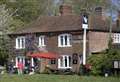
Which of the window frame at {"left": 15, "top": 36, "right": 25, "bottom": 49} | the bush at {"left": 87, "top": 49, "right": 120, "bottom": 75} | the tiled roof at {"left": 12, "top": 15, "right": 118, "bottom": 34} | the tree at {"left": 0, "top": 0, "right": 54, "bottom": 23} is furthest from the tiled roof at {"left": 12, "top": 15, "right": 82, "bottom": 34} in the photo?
the tree at {"left": 0, "top": 0, "right": 54, "bottom": 23}

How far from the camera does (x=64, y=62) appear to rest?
234 ft

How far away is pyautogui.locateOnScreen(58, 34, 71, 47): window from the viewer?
71.3 meters

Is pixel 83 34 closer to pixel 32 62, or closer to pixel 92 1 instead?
pixel 32 62

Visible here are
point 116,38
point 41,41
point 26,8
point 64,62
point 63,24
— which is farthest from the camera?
point 26,8

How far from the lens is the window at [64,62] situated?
2784 inches

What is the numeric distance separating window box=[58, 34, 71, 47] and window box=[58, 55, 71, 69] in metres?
1.74

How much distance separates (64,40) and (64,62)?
3.21m

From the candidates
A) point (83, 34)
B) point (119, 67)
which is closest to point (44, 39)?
point (83, 34)

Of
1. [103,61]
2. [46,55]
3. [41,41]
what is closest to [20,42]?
[41,41]

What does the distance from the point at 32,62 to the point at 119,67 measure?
25.4 m

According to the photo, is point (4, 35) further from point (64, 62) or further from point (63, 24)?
point (64, 62)

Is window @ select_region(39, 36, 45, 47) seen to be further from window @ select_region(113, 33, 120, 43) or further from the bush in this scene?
the bush

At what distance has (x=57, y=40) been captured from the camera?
239ft

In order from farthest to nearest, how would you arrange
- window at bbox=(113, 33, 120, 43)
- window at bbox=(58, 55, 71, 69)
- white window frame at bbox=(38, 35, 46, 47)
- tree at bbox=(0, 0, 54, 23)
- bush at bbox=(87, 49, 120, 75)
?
tree at bbox=(0, 0, 54, 23)
white window frame at bbox=(38, 35, 46, 47)
window at bbox=(113, 33, 120, 43)
window at bbox=(58, 55, 71, 69)
bush at bbox=(87, 49, 120, 75)
